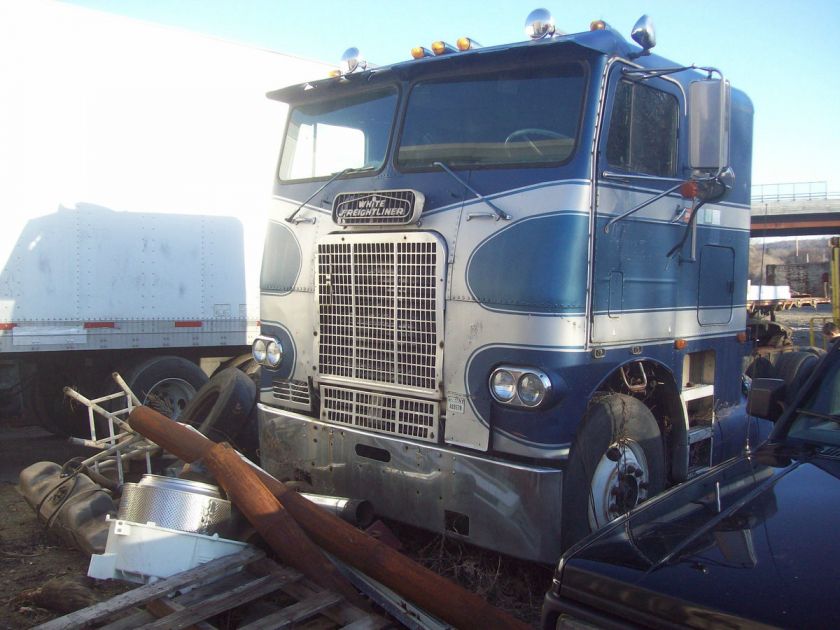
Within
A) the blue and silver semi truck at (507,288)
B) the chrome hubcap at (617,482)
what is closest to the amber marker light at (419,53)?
the blue and silver semi truck at (507,288)

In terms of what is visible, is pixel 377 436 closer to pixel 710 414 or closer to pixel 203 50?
pixel 710 414

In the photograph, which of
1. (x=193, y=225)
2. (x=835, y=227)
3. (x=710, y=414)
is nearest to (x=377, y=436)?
(x=710, y=414)

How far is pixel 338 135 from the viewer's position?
580 centimetres

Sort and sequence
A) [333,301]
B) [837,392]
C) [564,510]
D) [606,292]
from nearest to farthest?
[837,392] → [564,510] → [606,292] → [333,301]

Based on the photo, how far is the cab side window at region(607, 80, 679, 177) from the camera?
474 cm

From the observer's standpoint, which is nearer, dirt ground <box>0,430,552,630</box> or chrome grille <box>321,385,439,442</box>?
dirt ground <box>0,430,552,630</box>

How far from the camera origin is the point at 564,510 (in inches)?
172

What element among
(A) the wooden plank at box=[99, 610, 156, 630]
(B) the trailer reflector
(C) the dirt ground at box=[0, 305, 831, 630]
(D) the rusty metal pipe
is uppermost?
(B) the trailer reflector

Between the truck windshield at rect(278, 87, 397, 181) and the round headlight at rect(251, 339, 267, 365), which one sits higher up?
the truck windshield at rect(278, 87, 397, 181)

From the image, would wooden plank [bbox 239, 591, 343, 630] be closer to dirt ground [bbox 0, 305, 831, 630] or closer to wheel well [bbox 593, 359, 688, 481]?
dirt ground [bbox 0, 305, 831, 630]

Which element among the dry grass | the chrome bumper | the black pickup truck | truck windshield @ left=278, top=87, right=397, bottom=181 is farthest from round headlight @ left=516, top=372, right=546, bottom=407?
truck windshield @ left=278, top=87, right=397, bottom=181

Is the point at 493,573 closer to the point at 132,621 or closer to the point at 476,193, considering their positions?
the point at 132,621

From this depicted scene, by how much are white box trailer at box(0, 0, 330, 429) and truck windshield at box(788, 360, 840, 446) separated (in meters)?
6.74

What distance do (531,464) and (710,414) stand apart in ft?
6.70
